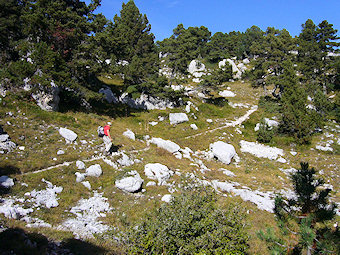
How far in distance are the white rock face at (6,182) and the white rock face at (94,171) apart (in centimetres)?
444

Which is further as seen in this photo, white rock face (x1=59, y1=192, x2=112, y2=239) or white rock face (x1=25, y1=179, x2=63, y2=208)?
white rock face (x1=25, y1=179, x2=63, y2=208)

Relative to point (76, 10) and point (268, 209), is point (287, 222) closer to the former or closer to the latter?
point (268, 209)

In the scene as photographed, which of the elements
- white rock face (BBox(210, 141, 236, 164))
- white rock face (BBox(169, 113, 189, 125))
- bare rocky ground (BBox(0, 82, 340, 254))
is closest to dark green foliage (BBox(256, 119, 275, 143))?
bare rocky ground (BBox(0, 82, 340, 254))

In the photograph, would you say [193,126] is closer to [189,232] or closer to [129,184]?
[129,184]

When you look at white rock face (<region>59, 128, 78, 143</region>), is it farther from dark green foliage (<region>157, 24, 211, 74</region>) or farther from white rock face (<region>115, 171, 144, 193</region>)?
dark green foliage (<region>157, 24, 211, 74</region>)

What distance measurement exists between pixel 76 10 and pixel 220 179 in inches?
1063

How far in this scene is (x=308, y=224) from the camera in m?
6.14

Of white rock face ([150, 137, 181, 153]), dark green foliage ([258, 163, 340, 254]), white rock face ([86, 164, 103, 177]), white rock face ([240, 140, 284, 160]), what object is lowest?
white rock face ([86, 164, 103, 177])

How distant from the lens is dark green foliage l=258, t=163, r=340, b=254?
5742mm

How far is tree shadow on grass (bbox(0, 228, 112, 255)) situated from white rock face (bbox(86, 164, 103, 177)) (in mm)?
6805

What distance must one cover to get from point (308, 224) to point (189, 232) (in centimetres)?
361

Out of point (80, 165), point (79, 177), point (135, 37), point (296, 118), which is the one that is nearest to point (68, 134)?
point (80, 165)

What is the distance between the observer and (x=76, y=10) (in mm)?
26125

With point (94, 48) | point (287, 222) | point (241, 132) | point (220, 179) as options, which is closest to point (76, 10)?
point (94, 48)
